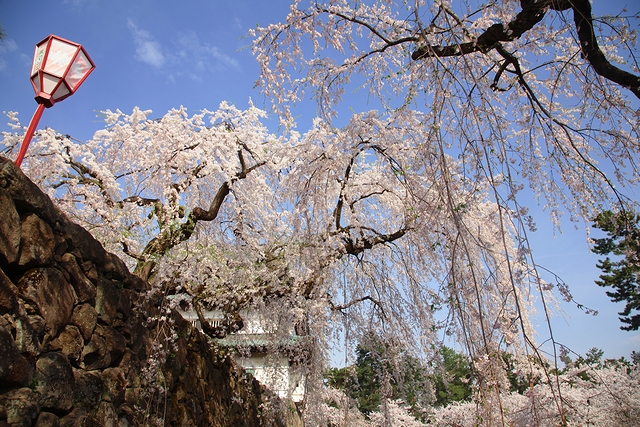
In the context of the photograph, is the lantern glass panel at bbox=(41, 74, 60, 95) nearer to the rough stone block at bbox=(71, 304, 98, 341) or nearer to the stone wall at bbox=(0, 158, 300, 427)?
the stone wall at bbox=(0, 158, 300, 427)

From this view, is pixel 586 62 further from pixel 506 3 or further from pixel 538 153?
pixel 538 153

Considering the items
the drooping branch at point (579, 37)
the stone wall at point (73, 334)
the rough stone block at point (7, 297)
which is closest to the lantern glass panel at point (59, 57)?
the stone wall at point (73, 334)

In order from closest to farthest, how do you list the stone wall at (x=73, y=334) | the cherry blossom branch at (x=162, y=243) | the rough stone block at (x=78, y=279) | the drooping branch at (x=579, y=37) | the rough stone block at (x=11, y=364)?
the rough stone block at (x=11, y=364) → the stone wall at (x=73, y=334) → the drooping branch at (x=579, y=37) → the rough stone block at (x=78, y=279) → the cherry blossom branch at (x=162, y=243)

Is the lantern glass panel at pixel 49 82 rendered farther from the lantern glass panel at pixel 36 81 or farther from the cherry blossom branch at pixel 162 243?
the cherry blossom branch at pixel 162 243

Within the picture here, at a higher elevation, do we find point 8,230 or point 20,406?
point 8,230

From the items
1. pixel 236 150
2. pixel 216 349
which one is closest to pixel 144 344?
pixel 216 349

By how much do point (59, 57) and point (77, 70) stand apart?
13 cm

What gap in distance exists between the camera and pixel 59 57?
8.84ft

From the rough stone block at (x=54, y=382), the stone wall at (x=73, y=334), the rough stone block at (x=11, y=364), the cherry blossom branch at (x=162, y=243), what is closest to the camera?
the rough stone block at (x=11, y=364)

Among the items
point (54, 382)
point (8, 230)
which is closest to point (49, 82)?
point (8, 230)

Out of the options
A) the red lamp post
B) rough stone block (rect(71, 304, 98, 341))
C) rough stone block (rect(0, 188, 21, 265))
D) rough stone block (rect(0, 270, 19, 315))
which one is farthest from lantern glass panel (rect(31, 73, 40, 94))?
rough stone block (rect(71, 304, 98, 341))

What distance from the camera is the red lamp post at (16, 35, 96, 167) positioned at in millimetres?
2615

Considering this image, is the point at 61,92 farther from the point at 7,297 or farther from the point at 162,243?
the point at 162,243

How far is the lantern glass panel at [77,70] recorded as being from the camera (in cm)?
271
